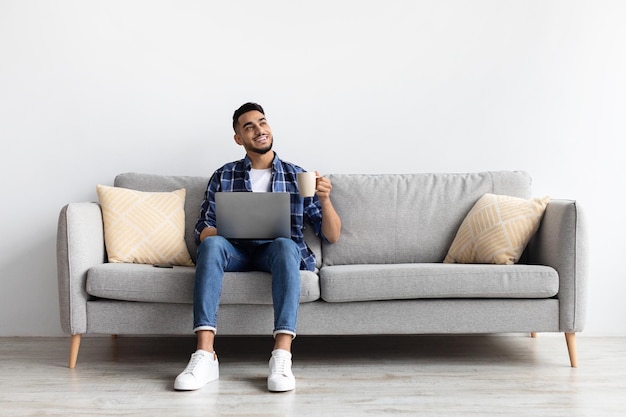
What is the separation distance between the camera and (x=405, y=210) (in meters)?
3.25

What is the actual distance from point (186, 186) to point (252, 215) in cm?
69

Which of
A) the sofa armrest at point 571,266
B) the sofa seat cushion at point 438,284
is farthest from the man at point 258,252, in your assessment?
the sofa armrest at point 571,266

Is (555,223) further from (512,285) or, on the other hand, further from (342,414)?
(342,414)

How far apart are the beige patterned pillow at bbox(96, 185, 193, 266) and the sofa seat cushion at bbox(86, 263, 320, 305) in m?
0.28

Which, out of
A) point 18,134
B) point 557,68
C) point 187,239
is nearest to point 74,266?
point 187,239

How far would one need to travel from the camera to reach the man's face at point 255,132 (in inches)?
121

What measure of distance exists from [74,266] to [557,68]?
98.1 inches

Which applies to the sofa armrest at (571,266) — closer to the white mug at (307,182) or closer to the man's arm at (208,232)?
the white mug at (307,182)

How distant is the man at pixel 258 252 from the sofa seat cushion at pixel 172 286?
7 cm

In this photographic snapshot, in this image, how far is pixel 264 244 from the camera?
2898 mm

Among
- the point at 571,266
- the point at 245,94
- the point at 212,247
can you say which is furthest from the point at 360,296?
the point at 245,94

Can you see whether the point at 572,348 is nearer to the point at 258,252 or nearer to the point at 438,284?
the point at 438,284

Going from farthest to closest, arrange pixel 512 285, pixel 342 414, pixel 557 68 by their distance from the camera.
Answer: pixel 557 68 → pixel 512 285 → pixel 342 414

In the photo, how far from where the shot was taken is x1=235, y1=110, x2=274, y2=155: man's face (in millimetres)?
3078
